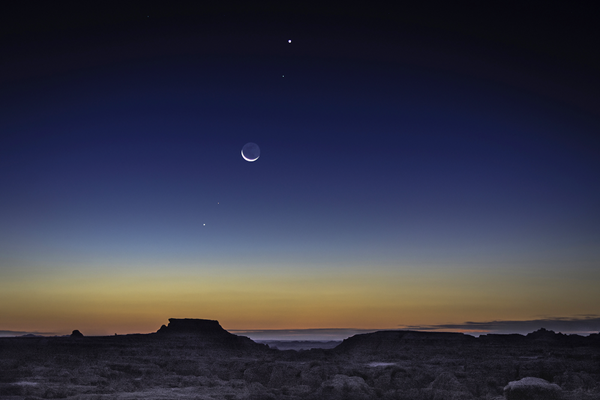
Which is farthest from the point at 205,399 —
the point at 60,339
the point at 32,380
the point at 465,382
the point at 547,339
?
the point at 547,339

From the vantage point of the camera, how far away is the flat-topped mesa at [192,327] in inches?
5592

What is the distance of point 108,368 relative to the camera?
87000 millimetres

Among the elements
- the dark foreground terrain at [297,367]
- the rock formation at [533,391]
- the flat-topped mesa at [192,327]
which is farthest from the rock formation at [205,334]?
the rock formation at [533,391]

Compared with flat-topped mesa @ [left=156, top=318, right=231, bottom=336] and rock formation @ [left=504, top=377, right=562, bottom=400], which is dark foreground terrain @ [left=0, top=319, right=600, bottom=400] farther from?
rock formation @ [left=504, top=377, right=562, bottom=400]

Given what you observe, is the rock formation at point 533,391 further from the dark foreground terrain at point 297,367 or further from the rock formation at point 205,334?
the rock formation at point 205,334

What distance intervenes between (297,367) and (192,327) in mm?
61084

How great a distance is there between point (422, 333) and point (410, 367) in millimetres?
36156

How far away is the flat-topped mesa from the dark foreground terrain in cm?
100

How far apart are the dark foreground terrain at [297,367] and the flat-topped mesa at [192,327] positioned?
100cm

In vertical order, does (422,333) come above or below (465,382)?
above

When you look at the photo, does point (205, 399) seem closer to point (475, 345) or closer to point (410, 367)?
point (410, 367)

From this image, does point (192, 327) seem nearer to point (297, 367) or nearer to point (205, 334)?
point (205, 334)

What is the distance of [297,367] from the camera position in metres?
92.5

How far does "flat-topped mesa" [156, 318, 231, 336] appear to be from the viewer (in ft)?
466
